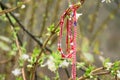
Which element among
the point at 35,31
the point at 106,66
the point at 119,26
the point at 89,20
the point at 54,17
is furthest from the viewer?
the point at 119,26

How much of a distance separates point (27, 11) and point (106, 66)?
86.3 inches

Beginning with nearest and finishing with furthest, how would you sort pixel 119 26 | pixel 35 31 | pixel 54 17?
pixel 54 17 → pixel 35 31 → pixel 119 26

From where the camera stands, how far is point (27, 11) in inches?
139

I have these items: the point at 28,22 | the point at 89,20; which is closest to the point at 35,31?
the point at 28,22

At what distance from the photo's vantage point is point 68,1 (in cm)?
129

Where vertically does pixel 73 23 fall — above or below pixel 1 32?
below

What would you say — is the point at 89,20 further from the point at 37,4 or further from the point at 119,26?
the point at 119,26

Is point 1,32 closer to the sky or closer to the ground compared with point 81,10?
closer to the sky

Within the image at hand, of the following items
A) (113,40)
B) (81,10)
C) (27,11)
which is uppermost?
(113,40)

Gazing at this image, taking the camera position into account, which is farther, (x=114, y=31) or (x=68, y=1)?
(x=114, y=31)

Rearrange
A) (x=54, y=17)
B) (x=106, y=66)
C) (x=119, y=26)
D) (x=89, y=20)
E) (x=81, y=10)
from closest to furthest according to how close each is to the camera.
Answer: (x=81, y=10) → (x=106, y=66) → (x=54, y=17) → (x=89, y=20) → (x=119, y=26)

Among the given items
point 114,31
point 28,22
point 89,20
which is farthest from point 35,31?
point 114,31

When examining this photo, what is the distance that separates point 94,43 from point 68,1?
9.59 feet

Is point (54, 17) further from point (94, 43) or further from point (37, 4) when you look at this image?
point (94, 43)
